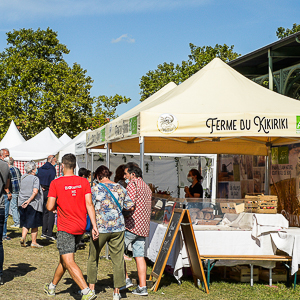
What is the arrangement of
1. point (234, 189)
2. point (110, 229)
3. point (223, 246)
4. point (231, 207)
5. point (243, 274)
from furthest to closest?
point (234, 189) → point (243, 274) → point (231, 207) → point (223, 246) → point (110, 229)

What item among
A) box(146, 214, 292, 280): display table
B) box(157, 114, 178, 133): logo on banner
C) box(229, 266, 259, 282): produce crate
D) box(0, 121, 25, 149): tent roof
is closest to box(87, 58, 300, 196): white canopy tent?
box(157, 114, 178, 133): logo on banner

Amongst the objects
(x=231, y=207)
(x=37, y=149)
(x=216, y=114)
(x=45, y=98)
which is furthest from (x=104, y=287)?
(x=45, y=98)

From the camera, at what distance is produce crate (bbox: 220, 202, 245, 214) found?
6.55 m

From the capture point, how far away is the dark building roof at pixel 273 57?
10.6m

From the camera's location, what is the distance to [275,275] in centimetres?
677

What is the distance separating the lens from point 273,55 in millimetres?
11312

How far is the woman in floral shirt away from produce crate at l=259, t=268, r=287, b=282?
2.39 metres

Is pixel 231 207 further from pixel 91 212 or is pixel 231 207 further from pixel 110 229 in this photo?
pixel 91 212

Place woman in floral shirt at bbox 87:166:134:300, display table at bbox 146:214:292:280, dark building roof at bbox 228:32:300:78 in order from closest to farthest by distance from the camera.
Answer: woman in floral shirt at bbox 87:166:134:300 → display table at bbox 146:214:292:280 → dark building roof at bbox 228:32:300:78

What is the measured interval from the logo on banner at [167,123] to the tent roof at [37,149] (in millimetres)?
10623

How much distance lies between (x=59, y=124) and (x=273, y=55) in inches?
907

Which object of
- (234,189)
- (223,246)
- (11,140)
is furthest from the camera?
(11,140)

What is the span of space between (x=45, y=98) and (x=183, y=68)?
10.7 m

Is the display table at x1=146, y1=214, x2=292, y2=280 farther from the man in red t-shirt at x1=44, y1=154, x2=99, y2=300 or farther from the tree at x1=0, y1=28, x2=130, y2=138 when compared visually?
the tree at x1=0, y1=28, x2=130, y2=138
